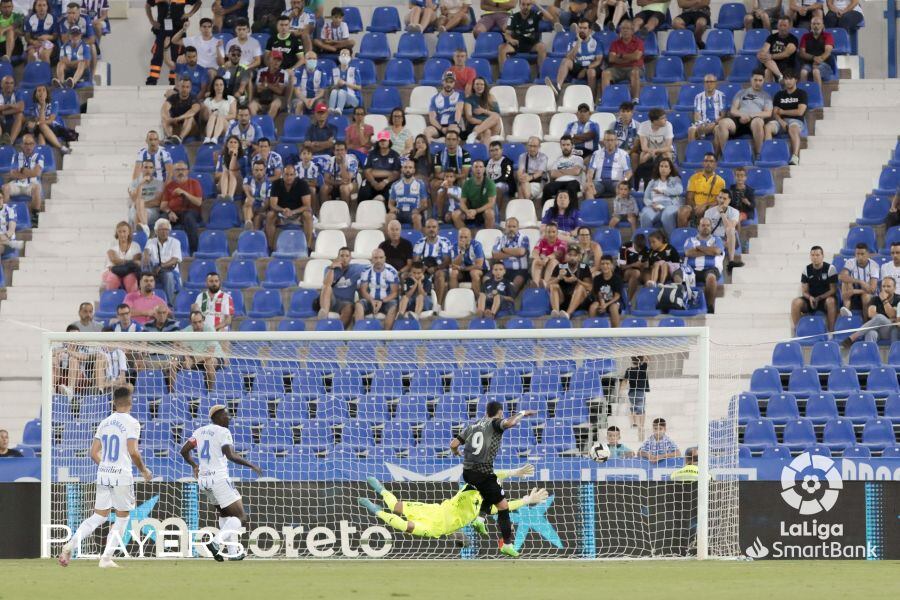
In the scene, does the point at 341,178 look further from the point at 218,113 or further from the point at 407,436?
the point at 407,436

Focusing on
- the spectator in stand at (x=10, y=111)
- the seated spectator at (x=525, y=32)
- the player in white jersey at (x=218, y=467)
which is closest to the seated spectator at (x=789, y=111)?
the seated spectator at (x=525, y=32)

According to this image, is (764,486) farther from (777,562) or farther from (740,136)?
(740,136)

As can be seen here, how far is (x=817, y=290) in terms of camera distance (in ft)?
67.2

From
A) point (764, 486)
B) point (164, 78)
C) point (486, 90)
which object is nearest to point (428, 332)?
point (764, 486)

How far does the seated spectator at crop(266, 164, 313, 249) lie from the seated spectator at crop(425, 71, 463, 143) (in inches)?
84.1

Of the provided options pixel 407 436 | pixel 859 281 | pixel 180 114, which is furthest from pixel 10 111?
pixel 859 281

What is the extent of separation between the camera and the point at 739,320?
2108 centimetres

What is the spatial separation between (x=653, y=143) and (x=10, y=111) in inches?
410

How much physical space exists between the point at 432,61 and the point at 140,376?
8.50 meters

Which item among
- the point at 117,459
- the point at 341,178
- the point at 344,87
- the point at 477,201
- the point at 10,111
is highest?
the point at 344,87

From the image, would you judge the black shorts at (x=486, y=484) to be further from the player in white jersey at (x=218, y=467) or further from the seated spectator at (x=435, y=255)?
the seated spectator at (x=435, y=255)

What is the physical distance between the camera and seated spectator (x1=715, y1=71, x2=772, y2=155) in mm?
22964

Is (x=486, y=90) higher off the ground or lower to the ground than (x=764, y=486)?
higher

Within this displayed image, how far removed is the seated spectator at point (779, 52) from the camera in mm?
23516
